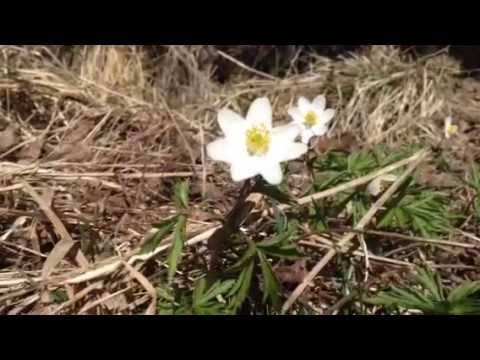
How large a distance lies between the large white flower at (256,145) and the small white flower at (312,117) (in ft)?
1.87

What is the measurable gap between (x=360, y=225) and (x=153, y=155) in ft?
2.78

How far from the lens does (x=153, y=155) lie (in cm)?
229

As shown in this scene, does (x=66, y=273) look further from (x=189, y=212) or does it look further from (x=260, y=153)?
(x=260, y=153)

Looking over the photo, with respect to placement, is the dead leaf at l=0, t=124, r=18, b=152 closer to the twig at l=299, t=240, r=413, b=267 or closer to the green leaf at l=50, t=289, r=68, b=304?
the green leaf at l=50, t=289, r=68, b=304

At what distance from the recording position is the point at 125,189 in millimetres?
2076

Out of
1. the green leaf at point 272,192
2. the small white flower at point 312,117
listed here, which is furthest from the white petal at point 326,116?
the green leaf at point 272,192

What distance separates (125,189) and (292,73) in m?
1.61

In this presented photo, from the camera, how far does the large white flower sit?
148 cm

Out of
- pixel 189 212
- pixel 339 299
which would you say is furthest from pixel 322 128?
pixel 189 212

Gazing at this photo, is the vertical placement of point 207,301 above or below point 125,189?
below

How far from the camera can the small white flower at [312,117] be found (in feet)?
7.21

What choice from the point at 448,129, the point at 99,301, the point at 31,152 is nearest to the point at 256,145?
the point at 99,301

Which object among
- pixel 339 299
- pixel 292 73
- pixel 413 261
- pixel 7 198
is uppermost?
pixel 292 73

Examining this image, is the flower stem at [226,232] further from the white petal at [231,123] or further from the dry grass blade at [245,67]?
the dry grass blade at [245,67]
